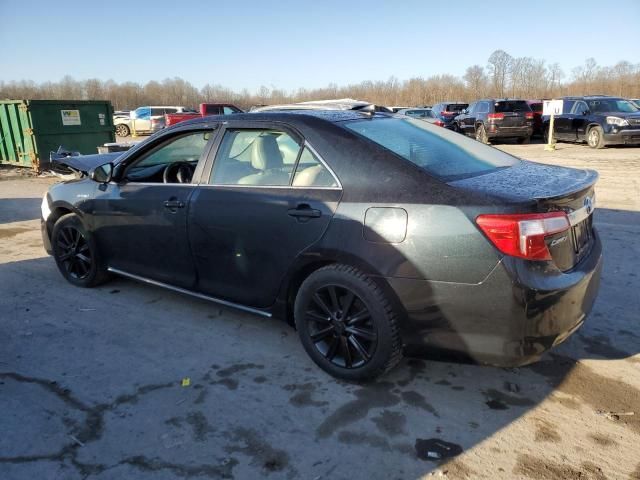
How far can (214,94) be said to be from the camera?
103625mm

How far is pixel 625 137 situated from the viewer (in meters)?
15.9

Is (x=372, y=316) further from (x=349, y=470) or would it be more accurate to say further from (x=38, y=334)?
(x=38, y=334)

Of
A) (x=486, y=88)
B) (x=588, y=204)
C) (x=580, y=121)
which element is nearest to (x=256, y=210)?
(x=588, y=204)

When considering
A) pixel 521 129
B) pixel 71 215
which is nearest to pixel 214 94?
pixel 521 129

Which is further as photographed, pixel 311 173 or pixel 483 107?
pixel 483 107

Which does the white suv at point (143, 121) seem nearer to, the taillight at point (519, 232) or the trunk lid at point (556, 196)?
the trunk lid at point (556, 196)

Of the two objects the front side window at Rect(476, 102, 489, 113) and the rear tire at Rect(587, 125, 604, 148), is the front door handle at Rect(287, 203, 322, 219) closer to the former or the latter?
the rear tire at Rect(587, 125, 604, 148)

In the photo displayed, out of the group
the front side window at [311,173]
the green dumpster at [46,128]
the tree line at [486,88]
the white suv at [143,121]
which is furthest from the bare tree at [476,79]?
the front side window at [311,173]

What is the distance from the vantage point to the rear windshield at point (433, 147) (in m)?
3.04

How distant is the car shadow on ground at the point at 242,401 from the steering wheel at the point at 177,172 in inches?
44.4

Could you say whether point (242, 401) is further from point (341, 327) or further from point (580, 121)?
point (580, 121)

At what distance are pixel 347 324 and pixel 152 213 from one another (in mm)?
1862

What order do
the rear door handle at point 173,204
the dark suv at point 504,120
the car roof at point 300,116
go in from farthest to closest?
the dark suv at point 504,120, the rear door handle at point 173,204, the car roof at point 300,116

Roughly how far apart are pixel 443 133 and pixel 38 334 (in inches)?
134
